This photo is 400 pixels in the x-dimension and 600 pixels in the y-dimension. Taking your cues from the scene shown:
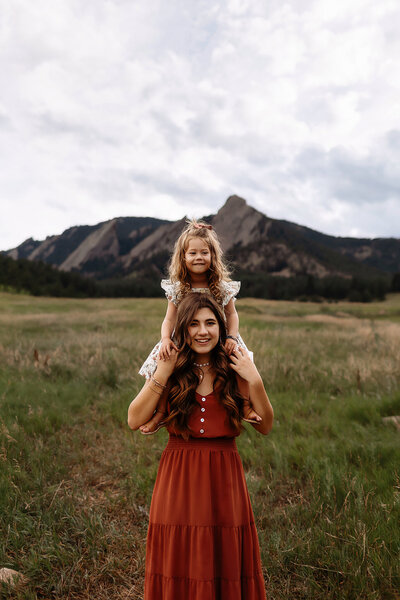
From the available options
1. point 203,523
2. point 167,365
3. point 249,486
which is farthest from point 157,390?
point 249,486

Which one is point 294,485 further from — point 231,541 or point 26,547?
point 26,547

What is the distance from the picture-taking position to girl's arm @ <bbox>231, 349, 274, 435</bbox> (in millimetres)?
1846

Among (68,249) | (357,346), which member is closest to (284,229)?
(68,249)

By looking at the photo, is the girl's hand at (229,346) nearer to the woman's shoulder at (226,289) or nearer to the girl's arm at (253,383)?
the girl's arm at (253,383)

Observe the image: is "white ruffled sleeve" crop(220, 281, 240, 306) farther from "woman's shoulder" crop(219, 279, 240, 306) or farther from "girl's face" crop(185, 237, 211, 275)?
"girl's face" crop(185, 237, 211, 275)

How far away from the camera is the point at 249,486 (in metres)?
3.62

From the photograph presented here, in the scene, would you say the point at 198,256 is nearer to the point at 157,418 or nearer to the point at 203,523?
the point at 157,418

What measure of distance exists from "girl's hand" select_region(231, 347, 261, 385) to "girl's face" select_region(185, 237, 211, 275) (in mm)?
1014

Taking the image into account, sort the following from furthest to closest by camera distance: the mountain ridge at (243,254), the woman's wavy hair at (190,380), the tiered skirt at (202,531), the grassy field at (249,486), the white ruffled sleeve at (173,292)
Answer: the mountain ridge at (243,254), the white ruffled sleeve at (173,292), the grassy field at (249,486), the woman's wavy hair at (190,380), the tiered skirt at (202,531)

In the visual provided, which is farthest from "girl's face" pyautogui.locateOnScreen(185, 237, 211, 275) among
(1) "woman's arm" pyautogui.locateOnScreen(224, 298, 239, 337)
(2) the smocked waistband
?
(2) the smocked waistband

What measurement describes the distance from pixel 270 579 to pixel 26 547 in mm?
1932

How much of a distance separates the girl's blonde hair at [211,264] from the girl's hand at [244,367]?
941 millimetres

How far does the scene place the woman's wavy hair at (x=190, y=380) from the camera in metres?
1.88

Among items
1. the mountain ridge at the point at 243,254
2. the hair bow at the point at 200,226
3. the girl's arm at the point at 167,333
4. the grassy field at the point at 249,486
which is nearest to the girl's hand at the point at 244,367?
the girl's arm at the point at 167,333
